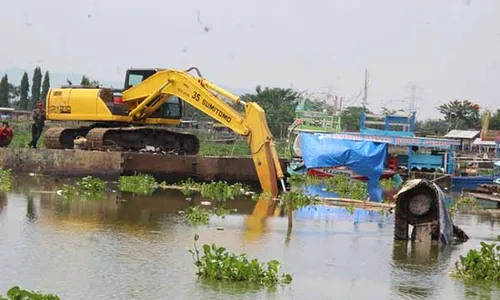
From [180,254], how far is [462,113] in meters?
84.7

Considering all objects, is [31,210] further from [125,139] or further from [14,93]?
[14,93]

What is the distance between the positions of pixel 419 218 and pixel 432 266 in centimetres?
307

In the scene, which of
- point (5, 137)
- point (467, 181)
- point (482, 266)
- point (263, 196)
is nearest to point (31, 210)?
point (263, 196)

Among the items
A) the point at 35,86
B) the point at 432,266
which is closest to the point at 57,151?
the point at 432,266

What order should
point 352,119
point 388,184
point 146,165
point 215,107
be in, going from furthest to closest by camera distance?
point 352,119
point 388,184
point 146,165
point 215,107

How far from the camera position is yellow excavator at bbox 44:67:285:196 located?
2888 centimetres

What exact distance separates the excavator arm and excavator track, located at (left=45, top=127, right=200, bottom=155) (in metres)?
0.66

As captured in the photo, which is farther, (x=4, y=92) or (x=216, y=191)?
(x=4, y=92)

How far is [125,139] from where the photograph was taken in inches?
1217

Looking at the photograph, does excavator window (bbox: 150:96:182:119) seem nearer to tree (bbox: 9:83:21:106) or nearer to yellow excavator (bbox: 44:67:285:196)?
yellow excavator (bbox: 44:67:285:196)

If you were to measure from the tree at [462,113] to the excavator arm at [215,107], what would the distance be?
218 ft

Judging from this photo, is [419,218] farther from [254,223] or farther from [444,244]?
[254,223]

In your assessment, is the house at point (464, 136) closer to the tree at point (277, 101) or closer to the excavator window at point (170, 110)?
the tree at point (277, 101)

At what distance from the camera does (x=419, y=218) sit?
18000mm
